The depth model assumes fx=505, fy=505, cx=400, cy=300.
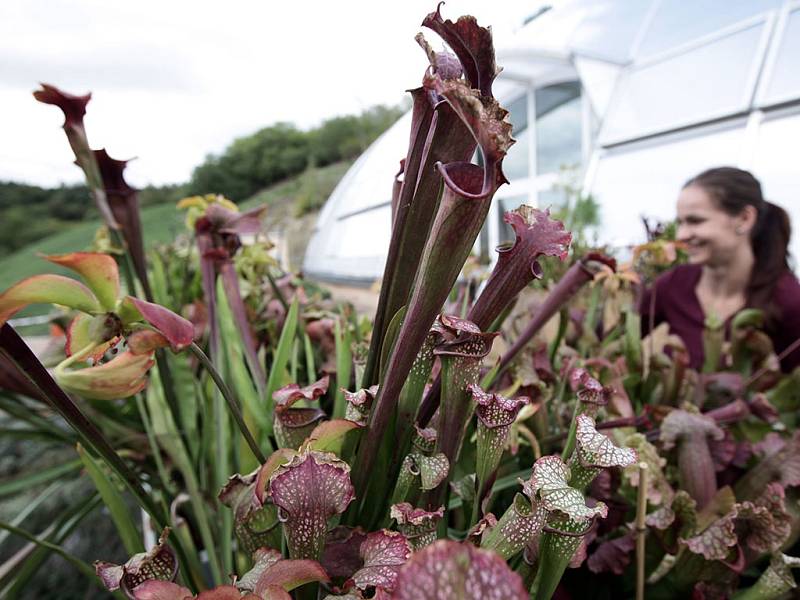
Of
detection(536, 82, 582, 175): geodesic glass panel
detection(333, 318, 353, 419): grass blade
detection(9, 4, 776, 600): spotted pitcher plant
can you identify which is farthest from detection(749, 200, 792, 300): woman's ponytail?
detection(536, 82, 582, 175): geodesic glass panel

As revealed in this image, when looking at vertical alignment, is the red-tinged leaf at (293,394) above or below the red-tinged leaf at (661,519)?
above

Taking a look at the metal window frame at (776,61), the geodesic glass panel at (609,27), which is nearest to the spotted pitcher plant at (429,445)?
the metal window frame at (776,61)

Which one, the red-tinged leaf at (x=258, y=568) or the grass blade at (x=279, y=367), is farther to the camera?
the grass blade at (x=279, y=367)

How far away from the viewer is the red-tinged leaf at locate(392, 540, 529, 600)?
132mm

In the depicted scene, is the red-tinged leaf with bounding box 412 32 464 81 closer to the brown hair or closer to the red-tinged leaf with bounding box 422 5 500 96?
the red-tinged leaf with bounding box 422 5 500 96

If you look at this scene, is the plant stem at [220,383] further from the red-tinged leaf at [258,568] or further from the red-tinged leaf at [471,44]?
the red-tinged leaf at [471,44]

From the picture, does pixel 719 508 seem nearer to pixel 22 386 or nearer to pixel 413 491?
pixel 413 491

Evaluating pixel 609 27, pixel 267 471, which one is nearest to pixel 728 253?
pixel 267 471

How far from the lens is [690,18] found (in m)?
4.16

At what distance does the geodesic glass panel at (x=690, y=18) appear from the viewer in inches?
146

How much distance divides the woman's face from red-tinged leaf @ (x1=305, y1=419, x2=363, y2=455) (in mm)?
1343

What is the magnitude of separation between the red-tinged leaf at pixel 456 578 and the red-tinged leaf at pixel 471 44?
0.19 m

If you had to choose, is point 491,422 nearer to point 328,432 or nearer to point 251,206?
point 328,432

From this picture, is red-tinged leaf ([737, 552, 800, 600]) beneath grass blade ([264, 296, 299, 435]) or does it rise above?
beneath
